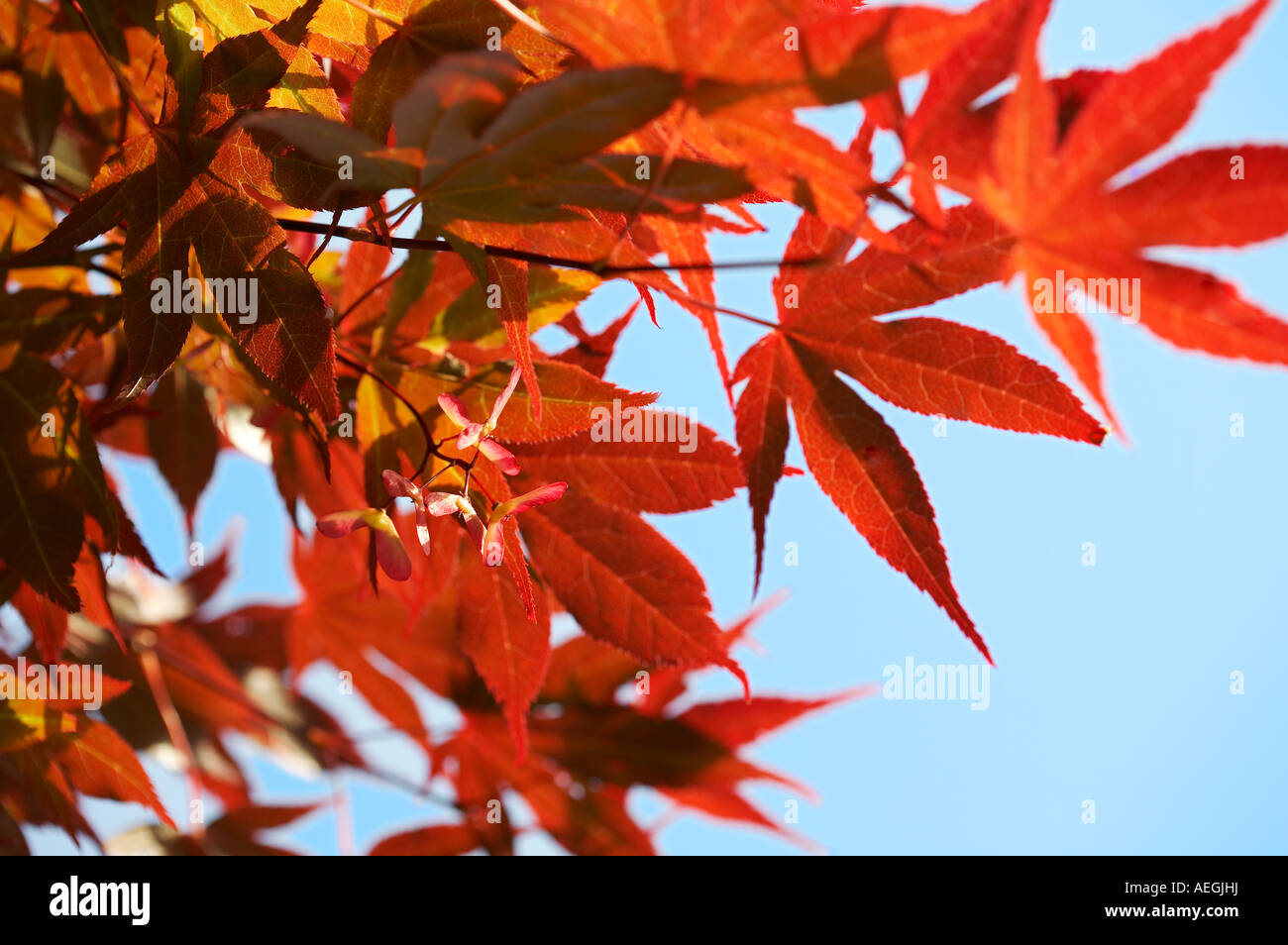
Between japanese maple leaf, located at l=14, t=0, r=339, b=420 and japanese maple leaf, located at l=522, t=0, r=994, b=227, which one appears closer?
japanese maple leaf, located at l=522, t=0, r=994, b=227

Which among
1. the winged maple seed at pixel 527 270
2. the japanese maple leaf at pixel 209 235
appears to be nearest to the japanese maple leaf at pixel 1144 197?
the winged maple seed at pixel 527 270

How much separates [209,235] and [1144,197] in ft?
1.56

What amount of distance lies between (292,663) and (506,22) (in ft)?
3.53

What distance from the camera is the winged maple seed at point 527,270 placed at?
0.36 meters

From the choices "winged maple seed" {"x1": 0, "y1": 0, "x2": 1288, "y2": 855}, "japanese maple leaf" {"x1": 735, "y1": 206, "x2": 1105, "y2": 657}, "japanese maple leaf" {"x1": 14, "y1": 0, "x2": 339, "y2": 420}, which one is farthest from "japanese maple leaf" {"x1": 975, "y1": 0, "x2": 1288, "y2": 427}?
"japanese maple leaf" {"x1": 14, "y1": 0, "x2": 339, "y2": 420}

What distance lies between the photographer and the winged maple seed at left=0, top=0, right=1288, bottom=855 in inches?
14.4

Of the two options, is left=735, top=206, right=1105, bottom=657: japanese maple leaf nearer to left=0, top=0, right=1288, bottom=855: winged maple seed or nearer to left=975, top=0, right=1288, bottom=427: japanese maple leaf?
left=0, top=0, right=1288, bottom=855: winged maple seed

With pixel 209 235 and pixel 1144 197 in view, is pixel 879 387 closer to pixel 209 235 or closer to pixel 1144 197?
pixel 1144 197

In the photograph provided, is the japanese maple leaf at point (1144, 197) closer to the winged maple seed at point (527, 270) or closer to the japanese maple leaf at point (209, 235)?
the winged maple seed at point (527, 270)

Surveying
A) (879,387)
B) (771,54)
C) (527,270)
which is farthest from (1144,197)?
(527,270)

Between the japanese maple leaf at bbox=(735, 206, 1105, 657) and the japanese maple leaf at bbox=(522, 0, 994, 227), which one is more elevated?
the japanese maple leaf at bbox=(522, 0, 994, 227)

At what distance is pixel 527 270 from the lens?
63cm

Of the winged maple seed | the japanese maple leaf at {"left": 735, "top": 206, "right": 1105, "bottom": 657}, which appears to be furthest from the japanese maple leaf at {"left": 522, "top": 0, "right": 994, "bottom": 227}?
the japanese maple leaf at {"left": 735, "top": 206, "right": 1105, "bottom": 657}
